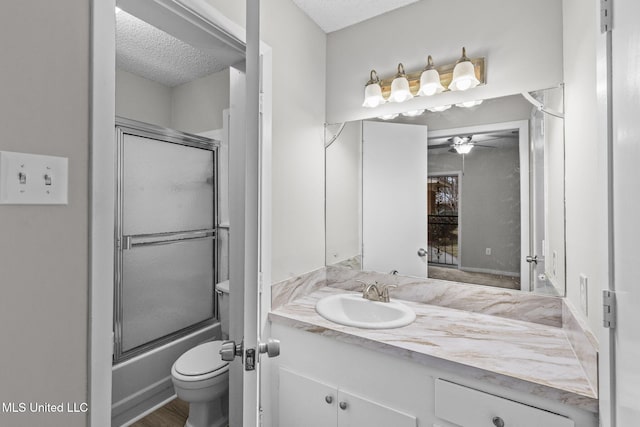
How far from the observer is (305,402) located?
1408mm

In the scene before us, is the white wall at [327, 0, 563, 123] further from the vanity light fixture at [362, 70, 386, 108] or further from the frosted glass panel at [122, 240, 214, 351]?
the frosted glass panel at [122, 240, 214, 351]

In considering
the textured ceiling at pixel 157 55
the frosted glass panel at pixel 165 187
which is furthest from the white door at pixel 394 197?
the frosted glass panel at pixel 165 187

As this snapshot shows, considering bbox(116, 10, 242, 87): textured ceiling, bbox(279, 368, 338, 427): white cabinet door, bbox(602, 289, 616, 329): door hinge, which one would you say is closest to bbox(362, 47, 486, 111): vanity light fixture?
bbox(116, 10, 242, 87): textured ceiling

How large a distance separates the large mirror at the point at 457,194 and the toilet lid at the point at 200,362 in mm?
939

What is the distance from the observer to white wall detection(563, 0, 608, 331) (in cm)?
85

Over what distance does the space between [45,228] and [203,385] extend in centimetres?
130

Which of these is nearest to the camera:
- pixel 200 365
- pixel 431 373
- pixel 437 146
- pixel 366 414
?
pixel 431 373

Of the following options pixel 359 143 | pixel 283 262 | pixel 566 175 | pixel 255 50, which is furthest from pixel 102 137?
pixel 566 175

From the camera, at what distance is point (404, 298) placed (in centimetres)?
174

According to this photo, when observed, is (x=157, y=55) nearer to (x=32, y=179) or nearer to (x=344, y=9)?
(x=344, y=9)

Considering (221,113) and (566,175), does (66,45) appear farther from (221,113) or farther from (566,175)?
(566,175)

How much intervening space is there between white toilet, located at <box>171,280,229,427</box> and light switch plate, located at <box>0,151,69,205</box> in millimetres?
1323

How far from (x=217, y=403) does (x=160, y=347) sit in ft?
2.34

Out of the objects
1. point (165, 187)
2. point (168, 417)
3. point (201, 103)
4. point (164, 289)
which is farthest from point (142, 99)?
point (168, 417)
